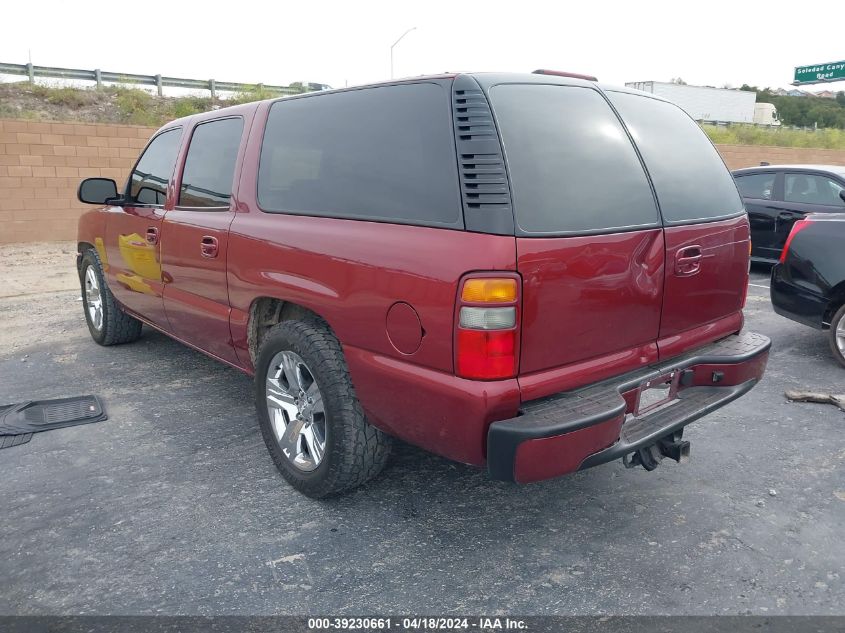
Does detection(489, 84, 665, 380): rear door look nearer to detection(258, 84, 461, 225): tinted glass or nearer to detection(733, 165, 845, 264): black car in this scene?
detection(258, 84, 461, 225): tinted glass

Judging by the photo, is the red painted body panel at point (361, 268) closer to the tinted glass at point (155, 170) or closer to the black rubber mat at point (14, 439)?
the tinted glass at point (155, 170)

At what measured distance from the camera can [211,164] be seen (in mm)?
3865

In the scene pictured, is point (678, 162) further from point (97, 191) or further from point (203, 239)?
point (97, 191)

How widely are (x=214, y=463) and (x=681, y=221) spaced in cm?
255

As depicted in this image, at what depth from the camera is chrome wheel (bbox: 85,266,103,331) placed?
18.4 ft

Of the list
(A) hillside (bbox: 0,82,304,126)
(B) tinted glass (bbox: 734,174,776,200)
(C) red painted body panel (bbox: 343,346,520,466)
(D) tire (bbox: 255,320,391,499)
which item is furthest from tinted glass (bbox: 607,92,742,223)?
(A) hillside (bbox: 0,82,304,126)

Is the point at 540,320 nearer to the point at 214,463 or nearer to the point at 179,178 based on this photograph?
the point at 214,463

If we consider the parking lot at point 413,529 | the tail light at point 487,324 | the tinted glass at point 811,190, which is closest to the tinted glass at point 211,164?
the parking lot at point 413,529

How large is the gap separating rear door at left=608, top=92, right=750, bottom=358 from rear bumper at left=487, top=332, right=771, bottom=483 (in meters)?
0.13

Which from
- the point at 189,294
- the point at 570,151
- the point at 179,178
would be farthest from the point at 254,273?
the point at 570,151

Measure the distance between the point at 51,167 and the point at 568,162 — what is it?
477 inches

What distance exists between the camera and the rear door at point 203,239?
11.8 feet

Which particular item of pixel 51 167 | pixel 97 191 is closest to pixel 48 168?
pixel 51 167

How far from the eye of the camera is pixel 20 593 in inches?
96.6
